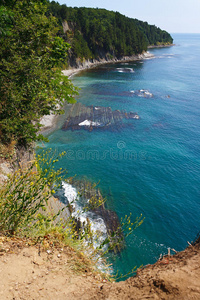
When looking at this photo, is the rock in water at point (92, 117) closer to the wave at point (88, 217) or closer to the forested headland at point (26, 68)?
the wave at point (88, 217)

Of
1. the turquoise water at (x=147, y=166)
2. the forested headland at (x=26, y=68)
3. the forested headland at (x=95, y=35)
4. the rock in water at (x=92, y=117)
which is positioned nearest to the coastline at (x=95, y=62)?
the forested headland at (x=95, y=35)

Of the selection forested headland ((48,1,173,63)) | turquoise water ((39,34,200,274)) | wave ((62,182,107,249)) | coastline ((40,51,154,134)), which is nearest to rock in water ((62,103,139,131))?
turquoise water ((39,34,200,274))

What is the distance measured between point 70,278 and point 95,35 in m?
115

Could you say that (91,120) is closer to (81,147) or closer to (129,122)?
(129,122)

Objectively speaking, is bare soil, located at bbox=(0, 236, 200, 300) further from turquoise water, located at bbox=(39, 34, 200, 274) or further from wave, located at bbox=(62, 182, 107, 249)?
turquoise water, located at bbox=(39, 34, 200, 274)

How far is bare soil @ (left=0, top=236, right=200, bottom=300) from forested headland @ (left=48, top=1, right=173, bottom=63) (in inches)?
3308

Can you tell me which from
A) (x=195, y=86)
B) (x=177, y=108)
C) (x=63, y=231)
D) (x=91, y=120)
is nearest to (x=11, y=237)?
(x=63, y=231)

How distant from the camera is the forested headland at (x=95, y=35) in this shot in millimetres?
86750

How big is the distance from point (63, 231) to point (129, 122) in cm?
3475

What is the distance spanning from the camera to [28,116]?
39.2ft

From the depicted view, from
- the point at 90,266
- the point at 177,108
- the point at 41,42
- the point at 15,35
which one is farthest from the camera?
the point at 177,108

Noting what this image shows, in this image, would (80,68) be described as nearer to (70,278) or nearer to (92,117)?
(92,117)

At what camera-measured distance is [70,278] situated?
4453 millimetres

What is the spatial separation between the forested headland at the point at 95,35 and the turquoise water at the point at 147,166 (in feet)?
163
